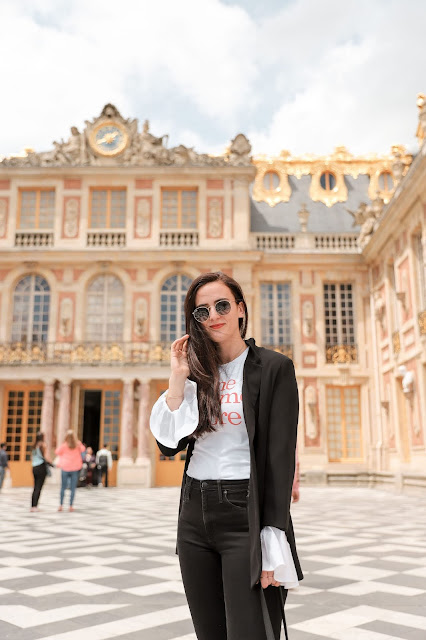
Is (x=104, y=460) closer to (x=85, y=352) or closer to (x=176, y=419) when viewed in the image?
(x=85, y=352)

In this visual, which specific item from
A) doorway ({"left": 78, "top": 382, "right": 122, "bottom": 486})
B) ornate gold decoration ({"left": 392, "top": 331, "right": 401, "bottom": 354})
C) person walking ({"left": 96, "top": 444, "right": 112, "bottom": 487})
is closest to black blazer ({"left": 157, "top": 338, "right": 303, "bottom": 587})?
ornate gold decoration ({"left": 392, "top": 331, "right": 401, "bottom": 354})

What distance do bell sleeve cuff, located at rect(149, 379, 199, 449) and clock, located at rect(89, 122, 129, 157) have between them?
2077 cm

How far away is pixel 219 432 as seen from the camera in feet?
6.64

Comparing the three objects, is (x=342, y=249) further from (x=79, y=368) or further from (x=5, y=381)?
(x=5, y=381)

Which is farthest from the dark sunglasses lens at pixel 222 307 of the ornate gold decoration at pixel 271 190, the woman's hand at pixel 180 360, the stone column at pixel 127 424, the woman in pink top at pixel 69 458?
the ornate gold decoration at pixel 271 190

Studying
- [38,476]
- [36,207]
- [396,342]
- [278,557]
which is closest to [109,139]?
[36,207]

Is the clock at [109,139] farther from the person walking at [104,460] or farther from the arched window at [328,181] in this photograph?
the person walking at [104,460]

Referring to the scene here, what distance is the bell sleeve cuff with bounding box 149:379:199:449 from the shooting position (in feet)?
6.67

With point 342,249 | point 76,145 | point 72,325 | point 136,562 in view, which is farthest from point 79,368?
point 136,562

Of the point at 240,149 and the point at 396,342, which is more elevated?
the point at 240,149

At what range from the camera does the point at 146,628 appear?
136 inches

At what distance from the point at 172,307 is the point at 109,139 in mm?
6504

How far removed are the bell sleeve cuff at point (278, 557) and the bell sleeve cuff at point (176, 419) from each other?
41 centimetres

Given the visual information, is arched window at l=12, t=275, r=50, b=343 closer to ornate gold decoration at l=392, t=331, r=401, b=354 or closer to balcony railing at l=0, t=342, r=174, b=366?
balcony railing at l=0, t=342, r=174, b=366
